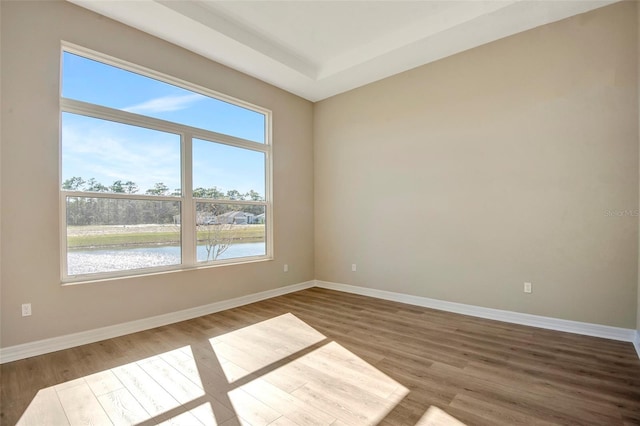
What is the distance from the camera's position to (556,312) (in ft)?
10.5

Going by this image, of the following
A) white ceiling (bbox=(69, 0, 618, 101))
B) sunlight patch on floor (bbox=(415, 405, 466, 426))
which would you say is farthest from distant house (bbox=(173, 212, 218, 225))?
sunlight patch on floor (bbox=(415, 405, 466, 426))

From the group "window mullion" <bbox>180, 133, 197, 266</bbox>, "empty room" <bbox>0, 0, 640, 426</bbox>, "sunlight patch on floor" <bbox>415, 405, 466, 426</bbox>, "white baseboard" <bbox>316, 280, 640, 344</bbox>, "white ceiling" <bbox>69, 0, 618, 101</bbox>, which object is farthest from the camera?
"window mullion" <bbox>180, 133, 197, 266</bbox>

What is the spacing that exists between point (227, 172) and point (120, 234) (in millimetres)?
1549

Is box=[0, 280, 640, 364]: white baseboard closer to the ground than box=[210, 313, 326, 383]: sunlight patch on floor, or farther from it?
farther from it

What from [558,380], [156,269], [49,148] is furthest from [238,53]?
[558,380]

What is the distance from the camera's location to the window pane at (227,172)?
155 inches

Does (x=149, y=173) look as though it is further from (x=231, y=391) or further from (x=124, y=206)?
(x=231, y=391)

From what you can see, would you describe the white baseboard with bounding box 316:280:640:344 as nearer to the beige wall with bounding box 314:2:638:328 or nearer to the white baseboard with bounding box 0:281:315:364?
the beige wall with bounding box 314:2:638:328

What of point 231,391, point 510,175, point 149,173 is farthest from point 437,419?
point 149,173

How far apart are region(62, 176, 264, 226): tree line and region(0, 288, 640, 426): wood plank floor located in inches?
48.0

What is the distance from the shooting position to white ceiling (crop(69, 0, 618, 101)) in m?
3.05

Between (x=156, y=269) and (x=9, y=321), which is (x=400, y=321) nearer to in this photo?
(x=156, y=269)

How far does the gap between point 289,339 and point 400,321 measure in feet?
4.39

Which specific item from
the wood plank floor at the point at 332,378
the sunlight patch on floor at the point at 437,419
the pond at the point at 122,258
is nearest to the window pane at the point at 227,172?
the pond at the point at 122,258
